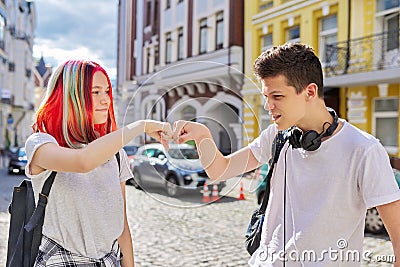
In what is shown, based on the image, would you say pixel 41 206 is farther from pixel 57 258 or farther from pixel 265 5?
pixel 265 5

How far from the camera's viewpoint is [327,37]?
13.2 m

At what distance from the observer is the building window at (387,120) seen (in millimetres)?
11242

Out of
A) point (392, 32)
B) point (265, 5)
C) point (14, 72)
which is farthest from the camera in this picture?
point (14, 72)

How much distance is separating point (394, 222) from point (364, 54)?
36.3 feet

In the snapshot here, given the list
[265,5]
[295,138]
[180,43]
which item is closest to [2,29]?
[180,43]

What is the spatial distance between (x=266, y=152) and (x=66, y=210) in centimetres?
90

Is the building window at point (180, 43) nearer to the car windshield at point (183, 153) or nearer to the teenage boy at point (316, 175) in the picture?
the car windshield at point (183, 153)

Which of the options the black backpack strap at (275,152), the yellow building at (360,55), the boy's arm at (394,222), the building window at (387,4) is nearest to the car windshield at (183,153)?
the black backpack strap at (275,152)

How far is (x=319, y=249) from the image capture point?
5.34 feet

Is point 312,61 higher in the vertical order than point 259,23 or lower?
lower

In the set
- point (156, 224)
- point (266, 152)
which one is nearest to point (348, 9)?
point (156, 224)

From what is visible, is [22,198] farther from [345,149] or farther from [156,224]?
[156,224]

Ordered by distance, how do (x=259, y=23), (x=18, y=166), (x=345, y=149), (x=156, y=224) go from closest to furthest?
(x=345, y=149) → (x=156, y=224) → (x=259, y=23) → (x=18, y=166)

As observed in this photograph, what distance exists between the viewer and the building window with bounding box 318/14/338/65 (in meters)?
12.5
